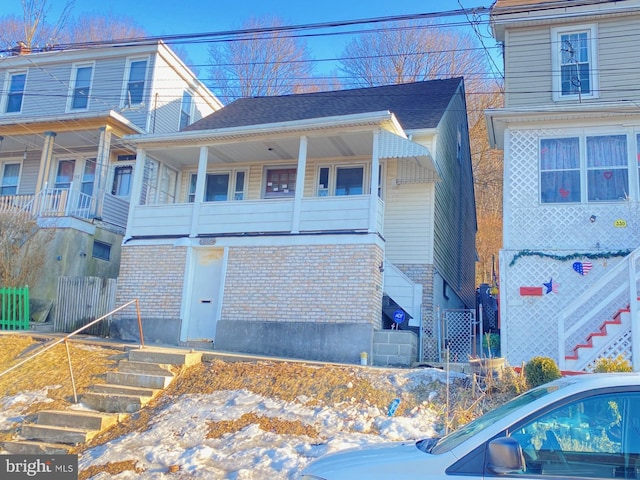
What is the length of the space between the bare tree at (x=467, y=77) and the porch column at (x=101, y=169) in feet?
54.7

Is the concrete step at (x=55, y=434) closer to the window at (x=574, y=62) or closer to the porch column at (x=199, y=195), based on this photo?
the porch column at (x=199, y=195)

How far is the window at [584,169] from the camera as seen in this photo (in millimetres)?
11977

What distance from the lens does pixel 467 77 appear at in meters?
30.7

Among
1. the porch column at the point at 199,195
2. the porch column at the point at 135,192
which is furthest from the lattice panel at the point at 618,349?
the porch column at the point at 135,192

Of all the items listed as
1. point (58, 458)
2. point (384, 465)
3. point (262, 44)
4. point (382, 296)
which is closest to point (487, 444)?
point (384, 465)

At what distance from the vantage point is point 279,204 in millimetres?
13742

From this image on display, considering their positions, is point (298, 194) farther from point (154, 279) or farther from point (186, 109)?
point (186, 109)

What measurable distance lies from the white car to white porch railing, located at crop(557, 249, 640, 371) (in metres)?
6.79

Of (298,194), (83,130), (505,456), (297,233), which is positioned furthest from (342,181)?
(505,456)

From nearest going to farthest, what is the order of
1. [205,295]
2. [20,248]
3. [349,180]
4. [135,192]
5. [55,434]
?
[55,434], [205,295], [135,192], [20,248], [349,180]

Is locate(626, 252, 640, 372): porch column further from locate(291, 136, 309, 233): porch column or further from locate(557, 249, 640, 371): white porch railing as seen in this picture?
locate(291, 136, 309, 233): porch column

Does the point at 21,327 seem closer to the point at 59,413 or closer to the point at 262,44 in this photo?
the point at 59,413

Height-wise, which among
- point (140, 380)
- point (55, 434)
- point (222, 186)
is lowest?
point (55, 434)

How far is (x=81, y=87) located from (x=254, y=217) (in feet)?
37.8
